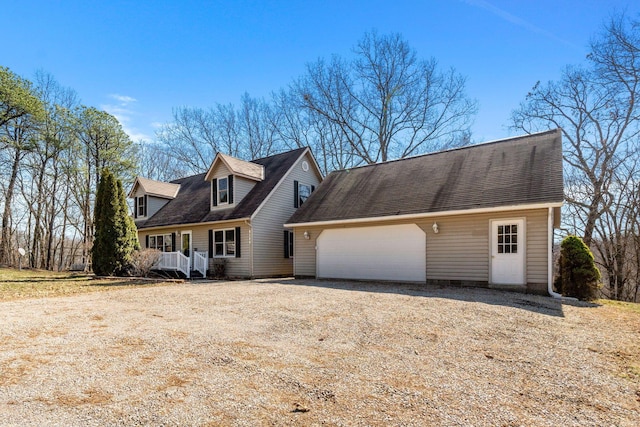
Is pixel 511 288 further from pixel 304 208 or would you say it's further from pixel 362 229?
pixel 304 208

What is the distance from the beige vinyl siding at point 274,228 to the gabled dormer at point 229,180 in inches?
61.5

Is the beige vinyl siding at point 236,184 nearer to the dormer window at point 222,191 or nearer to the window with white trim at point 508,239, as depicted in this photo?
the dormer window at point 222,191

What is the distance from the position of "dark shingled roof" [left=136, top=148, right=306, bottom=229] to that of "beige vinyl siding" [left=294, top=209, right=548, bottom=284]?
6867 millimetres

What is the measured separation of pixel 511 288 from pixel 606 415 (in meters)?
7.73

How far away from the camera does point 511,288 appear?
9.78 m

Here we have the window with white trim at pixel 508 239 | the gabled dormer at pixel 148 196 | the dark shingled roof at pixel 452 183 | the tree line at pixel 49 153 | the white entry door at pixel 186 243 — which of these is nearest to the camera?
the window with white trim at pixel 508 239

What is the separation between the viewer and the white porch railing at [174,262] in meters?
15.3

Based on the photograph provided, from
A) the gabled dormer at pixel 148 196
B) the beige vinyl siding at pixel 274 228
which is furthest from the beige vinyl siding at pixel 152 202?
the beige vinyl siding at pixel 274 228

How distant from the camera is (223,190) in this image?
16672 mm

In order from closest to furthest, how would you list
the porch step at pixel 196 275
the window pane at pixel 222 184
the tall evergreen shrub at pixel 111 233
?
the tall evergreen shrub at pixel 111 233 < the porch step at pixel 196 275 < the window pane at pixel 222 184

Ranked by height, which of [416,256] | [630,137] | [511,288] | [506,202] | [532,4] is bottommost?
[511,288]

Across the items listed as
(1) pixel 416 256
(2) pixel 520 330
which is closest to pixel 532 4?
(1) pixel 416 256

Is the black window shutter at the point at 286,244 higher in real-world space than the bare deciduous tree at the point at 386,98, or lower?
lower

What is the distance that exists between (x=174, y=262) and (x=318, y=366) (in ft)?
44.8
